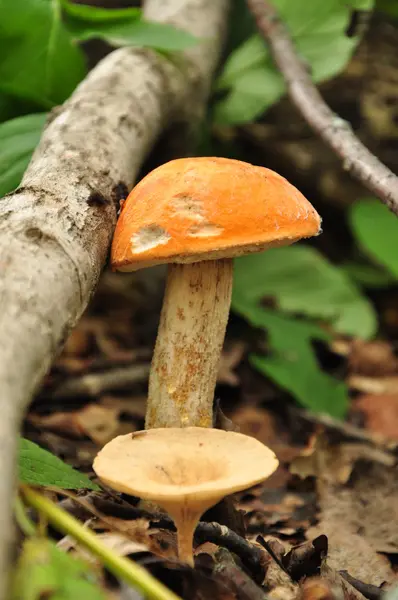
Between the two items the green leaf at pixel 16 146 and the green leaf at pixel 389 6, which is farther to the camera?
the green leaf at pixel 389 6

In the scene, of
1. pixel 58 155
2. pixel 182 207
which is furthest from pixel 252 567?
pixel 58 155

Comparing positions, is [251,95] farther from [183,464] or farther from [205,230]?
[183,464]

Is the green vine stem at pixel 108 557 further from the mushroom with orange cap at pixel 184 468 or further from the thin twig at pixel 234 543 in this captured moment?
the thin twig at pixel 234 543

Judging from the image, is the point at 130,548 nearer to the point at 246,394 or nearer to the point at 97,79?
the point at 97,79

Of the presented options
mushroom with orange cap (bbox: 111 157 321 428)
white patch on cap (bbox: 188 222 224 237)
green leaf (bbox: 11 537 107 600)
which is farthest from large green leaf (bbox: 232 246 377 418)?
green leaf (bbox: 11 537 107 600)

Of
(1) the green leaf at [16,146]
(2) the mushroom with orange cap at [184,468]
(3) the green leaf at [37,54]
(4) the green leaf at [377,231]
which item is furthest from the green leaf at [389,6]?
(2) the mushroom with orange cap at [184,468]

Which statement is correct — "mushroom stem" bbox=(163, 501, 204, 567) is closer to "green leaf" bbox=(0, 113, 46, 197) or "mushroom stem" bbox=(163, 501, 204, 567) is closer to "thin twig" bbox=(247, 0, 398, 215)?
"thin twig" bbox=(247, 0, 398, 215)

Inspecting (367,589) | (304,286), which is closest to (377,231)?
(304,286)
